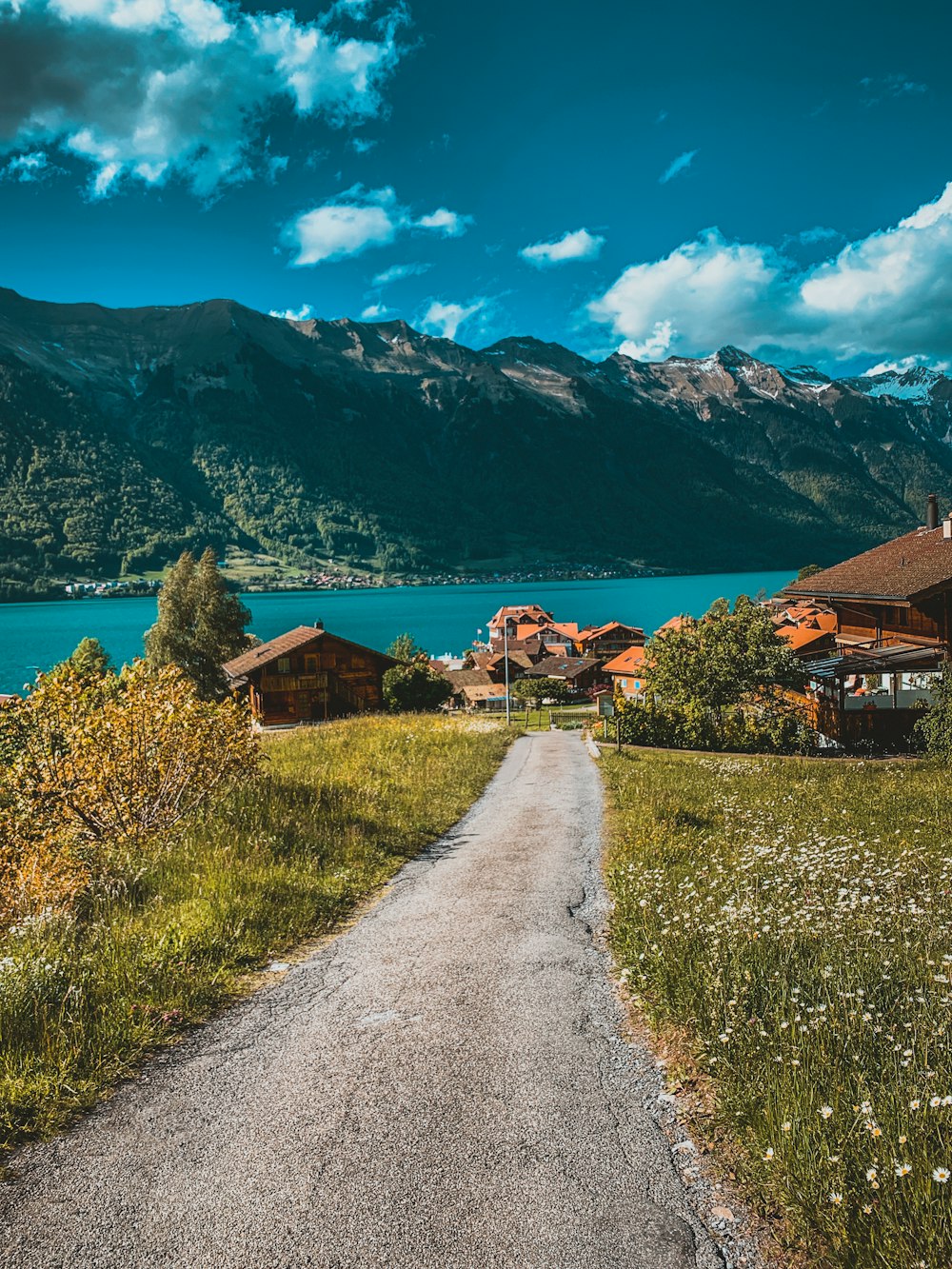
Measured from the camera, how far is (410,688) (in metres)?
67.7

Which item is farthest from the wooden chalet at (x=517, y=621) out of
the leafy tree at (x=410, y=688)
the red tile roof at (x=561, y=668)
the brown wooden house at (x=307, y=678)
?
the brown wooden house at (x=307, y=678)

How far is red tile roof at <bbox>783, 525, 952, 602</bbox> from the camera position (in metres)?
34.0

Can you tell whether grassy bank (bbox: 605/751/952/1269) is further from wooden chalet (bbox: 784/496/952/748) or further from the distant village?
wooden chalet (bbox: 784/496/952/748)

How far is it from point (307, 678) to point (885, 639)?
143ft

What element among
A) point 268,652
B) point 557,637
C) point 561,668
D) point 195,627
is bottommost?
point 561,668

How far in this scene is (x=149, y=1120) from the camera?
5.05 metres

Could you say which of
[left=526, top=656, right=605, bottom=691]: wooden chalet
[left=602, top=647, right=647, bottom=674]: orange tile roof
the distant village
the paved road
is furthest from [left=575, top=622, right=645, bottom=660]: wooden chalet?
the paved road

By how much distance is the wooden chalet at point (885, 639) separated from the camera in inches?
1277

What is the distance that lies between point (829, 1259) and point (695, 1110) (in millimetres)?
1453

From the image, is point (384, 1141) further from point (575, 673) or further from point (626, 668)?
point (575, 673)

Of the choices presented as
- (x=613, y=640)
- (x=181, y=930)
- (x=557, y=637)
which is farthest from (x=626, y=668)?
(x=181, y=930)

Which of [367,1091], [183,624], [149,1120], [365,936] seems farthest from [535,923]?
[183,624]

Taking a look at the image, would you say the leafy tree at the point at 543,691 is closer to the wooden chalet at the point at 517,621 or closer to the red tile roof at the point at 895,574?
the wooden chalet at the point at 517,621

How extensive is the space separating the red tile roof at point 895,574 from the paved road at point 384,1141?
107 feet
